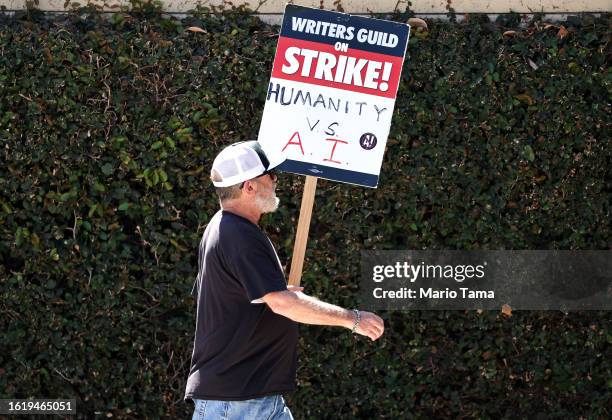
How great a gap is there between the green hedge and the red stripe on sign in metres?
0.80

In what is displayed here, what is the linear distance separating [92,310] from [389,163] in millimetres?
1869

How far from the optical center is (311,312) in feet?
12.5

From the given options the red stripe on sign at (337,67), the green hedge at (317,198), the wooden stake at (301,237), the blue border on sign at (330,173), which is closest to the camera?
the wooden stake at (301,237)

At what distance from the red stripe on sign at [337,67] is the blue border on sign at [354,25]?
0.03m

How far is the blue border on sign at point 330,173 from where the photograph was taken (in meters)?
4.83

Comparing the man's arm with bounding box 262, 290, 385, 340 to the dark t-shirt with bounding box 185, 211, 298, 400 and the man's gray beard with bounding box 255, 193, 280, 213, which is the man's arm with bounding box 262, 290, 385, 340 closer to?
the dark t-shirt with bounding box 185, 211, 298, 400

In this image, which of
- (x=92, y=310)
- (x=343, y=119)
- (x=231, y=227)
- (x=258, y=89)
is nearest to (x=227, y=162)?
(x=231, y=227)

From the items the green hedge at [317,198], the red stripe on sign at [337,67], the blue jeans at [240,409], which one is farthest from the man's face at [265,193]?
the green hedge at [317,198]

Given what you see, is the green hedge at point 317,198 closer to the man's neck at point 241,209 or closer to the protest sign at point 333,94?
the protest sign at point 333,94

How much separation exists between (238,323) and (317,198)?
2.02 m

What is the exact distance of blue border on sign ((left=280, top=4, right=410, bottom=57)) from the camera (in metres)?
4.98

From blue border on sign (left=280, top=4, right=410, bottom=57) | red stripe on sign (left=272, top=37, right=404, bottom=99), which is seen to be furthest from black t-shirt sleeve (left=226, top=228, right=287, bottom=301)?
blue border on sign (left=280, top=4, right=410, bottom=57)

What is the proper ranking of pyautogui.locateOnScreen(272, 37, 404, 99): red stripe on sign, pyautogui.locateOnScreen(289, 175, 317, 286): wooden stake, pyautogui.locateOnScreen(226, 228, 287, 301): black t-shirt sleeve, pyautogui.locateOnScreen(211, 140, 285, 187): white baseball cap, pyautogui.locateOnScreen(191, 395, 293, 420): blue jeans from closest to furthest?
pyautogui.locateOnScreen(226, 228, 287, 301): black t-shirt sleeve < pyautogui.locateOnScreen(191, 395, 293, 420): blue jeans < pyautogui.locateOnScreen(211, 140, 285, 187): white baseball cap < pyautogui.locateOnScreen(289, 175, 317, 286): wooden stake < pyautogui.locateOnScreen(272, 37, 404, 99): red stripe on sign

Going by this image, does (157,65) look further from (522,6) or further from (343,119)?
(522,6)
